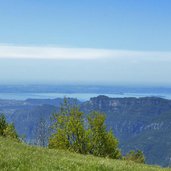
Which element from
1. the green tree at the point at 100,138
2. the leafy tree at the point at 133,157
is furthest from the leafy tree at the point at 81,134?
the leafy tree at the point at 133,157

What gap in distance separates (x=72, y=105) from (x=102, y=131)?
823 centimetres

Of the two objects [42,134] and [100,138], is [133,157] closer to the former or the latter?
[100,138]

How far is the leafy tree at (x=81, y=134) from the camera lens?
79.6 meters

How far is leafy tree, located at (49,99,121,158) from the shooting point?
261 feet

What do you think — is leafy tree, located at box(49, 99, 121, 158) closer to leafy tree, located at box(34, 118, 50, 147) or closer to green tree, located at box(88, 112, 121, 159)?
green tree, located at box(88, 112, 121, 159)

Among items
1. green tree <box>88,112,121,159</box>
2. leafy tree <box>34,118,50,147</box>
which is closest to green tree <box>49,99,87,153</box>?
green tree <box>88,112,121,159</box>

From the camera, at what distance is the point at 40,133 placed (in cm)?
11350

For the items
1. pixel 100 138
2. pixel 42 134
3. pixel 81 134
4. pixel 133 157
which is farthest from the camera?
pixel 42 134

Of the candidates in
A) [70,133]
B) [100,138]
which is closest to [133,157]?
[100,138]

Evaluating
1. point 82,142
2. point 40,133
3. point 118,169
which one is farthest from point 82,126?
point 118,169

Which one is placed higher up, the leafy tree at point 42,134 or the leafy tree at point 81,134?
the leafy tree at point 81,134

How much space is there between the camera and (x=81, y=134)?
261ft

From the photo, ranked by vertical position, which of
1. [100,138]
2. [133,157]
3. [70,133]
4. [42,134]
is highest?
[70,133]

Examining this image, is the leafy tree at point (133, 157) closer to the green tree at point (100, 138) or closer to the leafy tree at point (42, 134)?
the green tree at point (100, 138)
